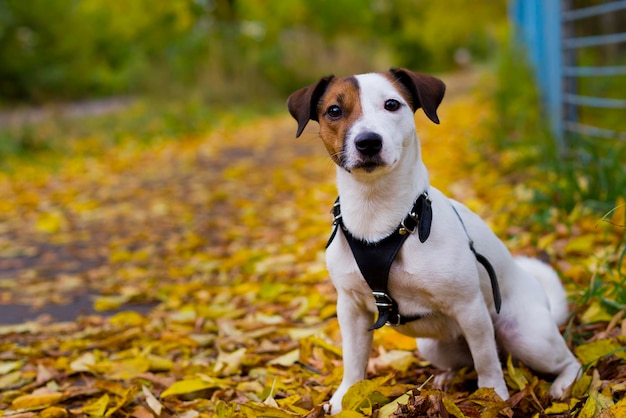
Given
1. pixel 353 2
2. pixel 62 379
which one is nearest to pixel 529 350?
pixel 62 379

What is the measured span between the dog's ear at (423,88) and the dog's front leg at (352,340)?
0.76 meters

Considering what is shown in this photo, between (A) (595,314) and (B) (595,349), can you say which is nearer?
(B) (595,349)

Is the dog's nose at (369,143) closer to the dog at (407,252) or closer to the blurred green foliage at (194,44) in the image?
the dog at (407,252)

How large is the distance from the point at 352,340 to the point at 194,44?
1835 centimetres

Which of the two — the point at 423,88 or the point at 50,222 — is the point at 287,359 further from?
the point at 50,222

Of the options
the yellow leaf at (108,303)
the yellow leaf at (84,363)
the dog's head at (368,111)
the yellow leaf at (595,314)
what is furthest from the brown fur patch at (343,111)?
the yellow leaf at (108,303)

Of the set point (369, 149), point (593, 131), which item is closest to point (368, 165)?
point (369, 149)

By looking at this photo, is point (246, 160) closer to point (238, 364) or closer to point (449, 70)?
point (238, 364)

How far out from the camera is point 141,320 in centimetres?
389

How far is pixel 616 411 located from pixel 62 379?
2330 mm

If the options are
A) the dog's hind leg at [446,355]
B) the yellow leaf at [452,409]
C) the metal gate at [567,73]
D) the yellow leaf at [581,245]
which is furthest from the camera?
the metal gate at [567,73]

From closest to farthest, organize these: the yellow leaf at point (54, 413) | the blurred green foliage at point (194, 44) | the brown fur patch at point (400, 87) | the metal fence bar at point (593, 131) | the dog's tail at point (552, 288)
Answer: the brown fur patch at point (400, 87), the yellow leaf at point (54, 413), the dog's tail at point (552, 288), the metal fence bar at point (593, 131), the blurred green foliage at point (194, 44)

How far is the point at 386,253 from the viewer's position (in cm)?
237

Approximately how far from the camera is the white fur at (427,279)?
93.4 inches
